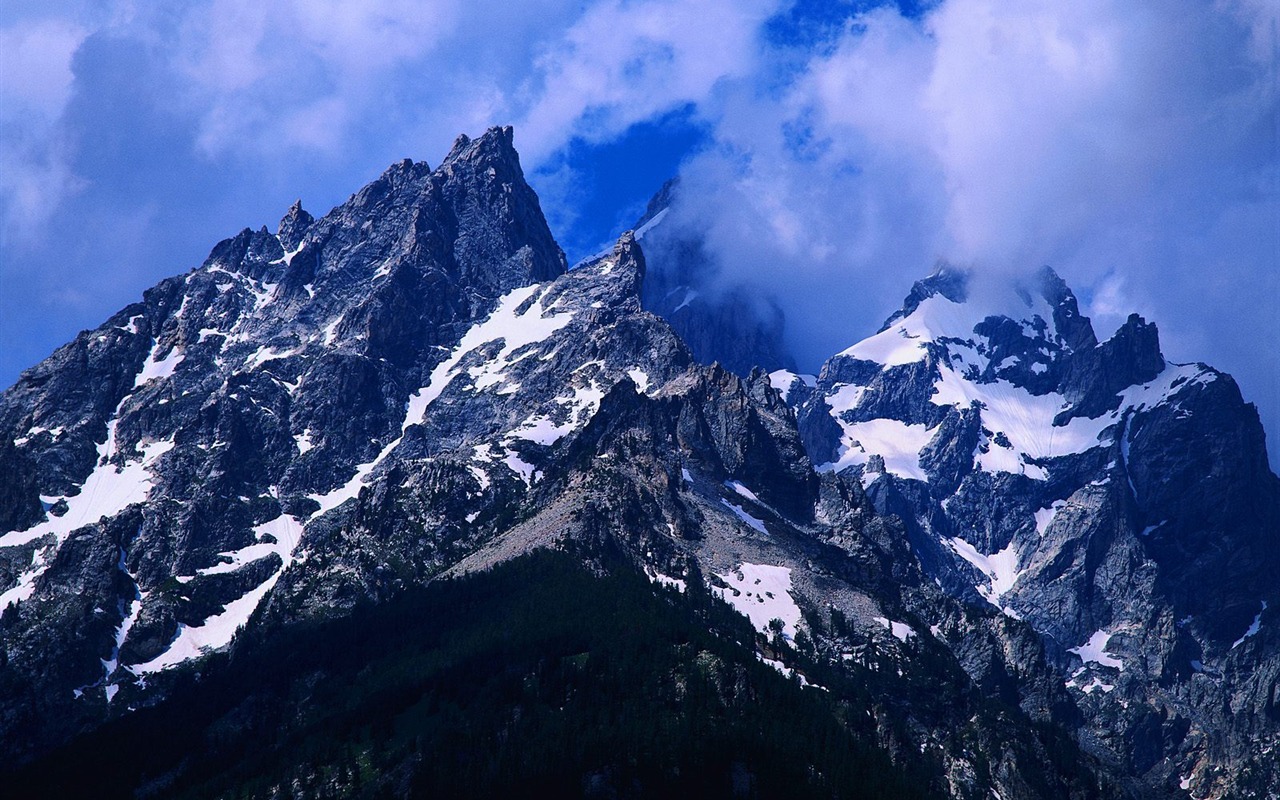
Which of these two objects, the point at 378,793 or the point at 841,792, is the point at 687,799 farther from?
the point at 378,793

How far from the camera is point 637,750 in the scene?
19588 cm

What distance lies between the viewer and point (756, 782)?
19338cm

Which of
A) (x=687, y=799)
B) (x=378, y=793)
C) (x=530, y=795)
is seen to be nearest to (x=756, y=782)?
(x=687, y=799)

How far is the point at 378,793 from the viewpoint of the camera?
646 feet

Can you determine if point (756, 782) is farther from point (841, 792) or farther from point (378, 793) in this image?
point (378, 793)

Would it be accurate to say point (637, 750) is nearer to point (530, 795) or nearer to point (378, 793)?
point (530, 795)

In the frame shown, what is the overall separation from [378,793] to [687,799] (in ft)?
126

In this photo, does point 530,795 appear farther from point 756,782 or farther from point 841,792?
point 841,792

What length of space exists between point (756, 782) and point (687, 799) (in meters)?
9.08

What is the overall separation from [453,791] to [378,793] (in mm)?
11110

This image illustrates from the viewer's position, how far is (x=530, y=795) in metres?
188

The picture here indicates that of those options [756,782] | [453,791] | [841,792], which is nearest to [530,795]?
[453,791]

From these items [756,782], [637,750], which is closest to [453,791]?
[637,750]

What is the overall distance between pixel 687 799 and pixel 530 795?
734 inches
